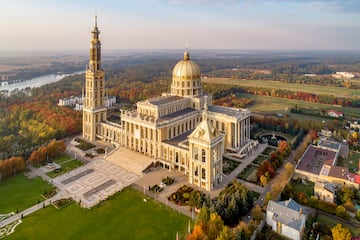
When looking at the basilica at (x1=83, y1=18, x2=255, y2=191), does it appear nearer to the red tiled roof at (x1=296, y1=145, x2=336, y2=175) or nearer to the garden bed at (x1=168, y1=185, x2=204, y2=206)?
the garden bed at (x1=168, y1=185, x2=204, y2=206)

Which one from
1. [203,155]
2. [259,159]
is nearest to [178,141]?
[203,155]

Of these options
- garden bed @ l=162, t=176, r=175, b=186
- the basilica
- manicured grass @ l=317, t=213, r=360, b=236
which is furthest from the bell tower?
manicured grass @ l=317, t=213, r=360, b=236

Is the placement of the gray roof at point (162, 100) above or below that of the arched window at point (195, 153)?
above

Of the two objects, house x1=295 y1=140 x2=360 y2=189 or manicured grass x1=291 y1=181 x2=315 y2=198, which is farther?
house x1=295 y1=140 x2=360 y2=189

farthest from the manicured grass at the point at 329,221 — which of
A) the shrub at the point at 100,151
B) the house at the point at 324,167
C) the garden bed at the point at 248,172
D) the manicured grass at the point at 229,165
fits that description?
the shrub at the point at 100,151

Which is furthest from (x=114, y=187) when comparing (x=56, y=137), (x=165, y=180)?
(x=56, y=137)

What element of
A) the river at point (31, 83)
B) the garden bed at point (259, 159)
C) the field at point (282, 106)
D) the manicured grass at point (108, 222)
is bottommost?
the manicured grass at point (108, 222)

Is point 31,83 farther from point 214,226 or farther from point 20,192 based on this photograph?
point 214,226

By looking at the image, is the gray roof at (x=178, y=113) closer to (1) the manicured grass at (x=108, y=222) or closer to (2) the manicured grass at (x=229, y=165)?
(2) the manicured grass at (x=229, y=165)
